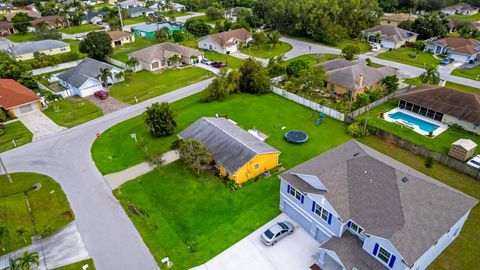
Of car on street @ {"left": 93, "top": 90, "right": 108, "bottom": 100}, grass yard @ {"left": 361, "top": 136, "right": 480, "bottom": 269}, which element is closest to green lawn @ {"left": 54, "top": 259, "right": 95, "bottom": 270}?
grass yard @ {"left": 361, "top": 136, "right": 480, "bottom": 269}

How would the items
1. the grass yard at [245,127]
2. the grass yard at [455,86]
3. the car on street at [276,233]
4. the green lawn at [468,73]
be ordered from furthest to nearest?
the green lawn at [468,73], the grass yard at [455,86], the grass yard at [245,127], the car on street at [276,233]

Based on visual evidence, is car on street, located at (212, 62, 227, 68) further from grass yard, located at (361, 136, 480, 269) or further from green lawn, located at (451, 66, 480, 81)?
green lawn, located at (451, 66, 480, 81)

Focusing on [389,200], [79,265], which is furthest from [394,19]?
[79,265]

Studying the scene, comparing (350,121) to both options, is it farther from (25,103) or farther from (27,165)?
(25,103)

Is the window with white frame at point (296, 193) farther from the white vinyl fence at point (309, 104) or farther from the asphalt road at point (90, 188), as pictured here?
the white vinyl fence at point (309, 104)

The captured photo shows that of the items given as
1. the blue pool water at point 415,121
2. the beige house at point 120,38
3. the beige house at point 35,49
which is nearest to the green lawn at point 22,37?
the beige house at point 35,49

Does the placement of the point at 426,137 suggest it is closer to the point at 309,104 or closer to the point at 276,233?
the point at 309,104
